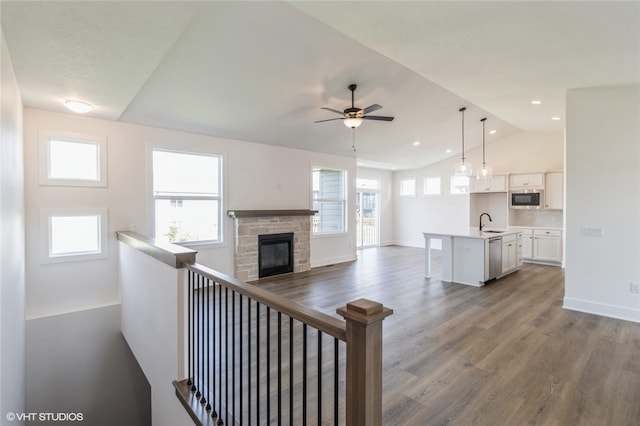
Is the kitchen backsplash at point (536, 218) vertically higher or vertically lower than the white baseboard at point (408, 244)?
higher

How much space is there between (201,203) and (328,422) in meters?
4.29

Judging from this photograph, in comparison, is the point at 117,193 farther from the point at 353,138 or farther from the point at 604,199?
the point at 604,199

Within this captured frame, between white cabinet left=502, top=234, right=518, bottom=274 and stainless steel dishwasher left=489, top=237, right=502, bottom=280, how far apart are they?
0.22 m

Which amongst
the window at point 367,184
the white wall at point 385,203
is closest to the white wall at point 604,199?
the window at point 367,184

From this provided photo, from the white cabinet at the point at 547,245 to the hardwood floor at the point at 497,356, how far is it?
2.17 m

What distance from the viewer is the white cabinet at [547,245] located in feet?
23.6

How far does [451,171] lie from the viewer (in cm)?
964

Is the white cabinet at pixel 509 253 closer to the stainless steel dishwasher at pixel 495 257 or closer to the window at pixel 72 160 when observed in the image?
the stainless steel dishwasher at pixel 495 257

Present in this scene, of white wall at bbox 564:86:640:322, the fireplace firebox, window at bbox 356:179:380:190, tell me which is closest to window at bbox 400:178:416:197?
window at bbox 356:179:380:190

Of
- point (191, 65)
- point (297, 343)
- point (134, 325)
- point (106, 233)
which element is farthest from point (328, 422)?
point (106, 233)

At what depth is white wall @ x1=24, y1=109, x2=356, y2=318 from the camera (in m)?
3.94

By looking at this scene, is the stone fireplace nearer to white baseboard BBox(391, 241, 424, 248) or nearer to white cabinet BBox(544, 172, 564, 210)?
white baseboard BBox(391, 241, 424, 248)

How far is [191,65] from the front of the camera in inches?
138

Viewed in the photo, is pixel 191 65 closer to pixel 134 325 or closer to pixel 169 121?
pixel 169 121
